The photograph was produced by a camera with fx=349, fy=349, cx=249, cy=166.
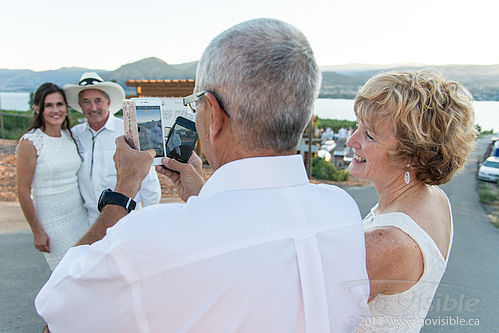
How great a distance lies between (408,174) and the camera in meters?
1.65

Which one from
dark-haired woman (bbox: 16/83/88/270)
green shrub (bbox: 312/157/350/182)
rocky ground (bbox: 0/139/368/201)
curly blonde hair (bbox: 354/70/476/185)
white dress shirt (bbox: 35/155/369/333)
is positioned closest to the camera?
white dress shirt (bbox: 35/155/369/333)

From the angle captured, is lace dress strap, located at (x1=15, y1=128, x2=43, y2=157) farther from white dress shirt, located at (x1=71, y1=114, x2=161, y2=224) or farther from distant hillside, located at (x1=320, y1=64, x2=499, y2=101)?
distant hillside, located at (x1=320, y1=64, x2=499, y2=101)

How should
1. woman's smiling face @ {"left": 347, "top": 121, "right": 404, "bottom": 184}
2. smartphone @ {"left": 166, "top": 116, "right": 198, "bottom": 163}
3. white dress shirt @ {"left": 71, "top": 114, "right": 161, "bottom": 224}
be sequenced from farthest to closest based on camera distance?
white dress shirt @ {"left": 71, "top": 114, "right": 161, "bottom": 224}, smartphone @ {"left": 166, "top": 116, "right": 198, "bottom": 163}, woman's smiling face @ {"left": 347, "top": 121, "right": 404, "bottom": 184}

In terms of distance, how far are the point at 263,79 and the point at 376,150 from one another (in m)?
1.02

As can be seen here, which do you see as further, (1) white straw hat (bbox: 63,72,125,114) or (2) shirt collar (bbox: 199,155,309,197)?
(1) white straw hat (bbox: 63,72,125,114)

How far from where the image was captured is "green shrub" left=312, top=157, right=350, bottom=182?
10.5 metres

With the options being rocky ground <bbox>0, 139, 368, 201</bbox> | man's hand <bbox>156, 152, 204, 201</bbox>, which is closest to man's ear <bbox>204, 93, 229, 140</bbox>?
man's hand <bbox>156, 152, 204, 201</bbox>

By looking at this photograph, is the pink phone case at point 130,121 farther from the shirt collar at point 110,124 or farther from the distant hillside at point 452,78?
the shirt collar at point 110,124

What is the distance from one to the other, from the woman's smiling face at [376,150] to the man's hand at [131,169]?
1.05 metres

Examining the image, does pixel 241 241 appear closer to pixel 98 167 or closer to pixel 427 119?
pixel 427 119

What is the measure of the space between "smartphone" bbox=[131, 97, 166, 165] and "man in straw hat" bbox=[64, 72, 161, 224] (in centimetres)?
136

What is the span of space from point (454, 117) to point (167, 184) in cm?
808

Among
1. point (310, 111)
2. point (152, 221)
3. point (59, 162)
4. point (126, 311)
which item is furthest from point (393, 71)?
point (59, 162)

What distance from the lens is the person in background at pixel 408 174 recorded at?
1315 mm
